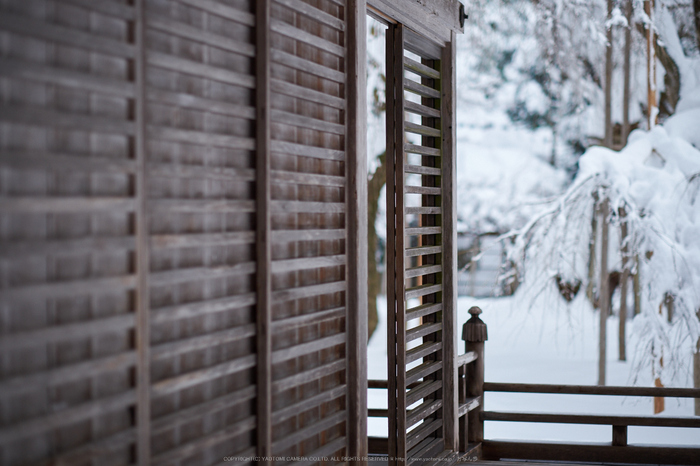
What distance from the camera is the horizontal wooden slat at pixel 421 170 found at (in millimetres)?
3064

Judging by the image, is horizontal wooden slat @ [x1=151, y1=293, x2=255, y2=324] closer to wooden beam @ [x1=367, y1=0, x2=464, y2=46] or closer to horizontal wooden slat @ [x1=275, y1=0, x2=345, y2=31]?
horizontal wooden slat @ [x1=275, y1=0, x2=345, y2=31]

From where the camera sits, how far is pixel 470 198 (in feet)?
31.6

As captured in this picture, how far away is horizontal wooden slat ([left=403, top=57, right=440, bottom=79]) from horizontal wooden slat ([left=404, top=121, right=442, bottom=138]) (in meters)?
0.24

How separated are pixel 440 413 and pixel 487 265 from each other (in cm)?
984

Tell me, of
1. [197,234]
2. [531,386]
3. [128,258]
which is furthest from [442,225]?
[128,258]

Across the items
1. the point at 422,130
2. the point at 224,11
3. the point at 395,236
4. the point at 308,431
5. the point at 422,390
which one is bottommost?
the point at 422,390

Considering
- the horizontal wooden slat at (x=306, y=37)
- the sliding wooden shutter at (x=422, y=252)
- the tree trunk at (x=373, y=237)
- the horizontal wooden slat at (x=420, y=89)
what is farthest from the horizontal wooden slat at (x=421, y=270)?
the tree trunk at (x=373, y=237)

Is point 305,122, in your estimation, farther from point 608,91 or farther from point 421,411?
point 608,91

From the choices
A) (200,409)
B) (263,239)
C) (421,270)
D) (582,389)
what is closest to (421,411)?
(421,270)

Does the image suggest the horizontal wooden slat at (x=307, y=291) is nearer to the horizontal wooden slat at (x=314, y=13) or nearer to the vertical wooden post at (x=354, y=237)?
the vertical wooden post at (x=354, y=237)

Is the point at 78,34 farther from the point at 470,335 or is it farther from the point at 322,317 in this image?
the point at 470,335

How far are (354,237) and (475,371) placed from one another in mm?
1764

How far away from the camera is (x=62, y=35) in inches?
52.2

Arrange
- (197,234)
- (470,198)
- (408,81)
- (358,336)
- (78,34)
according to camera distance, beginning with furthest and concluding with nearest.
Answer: (470,198) → (408,81) → (358,336) → (197,234) → (78,34)
